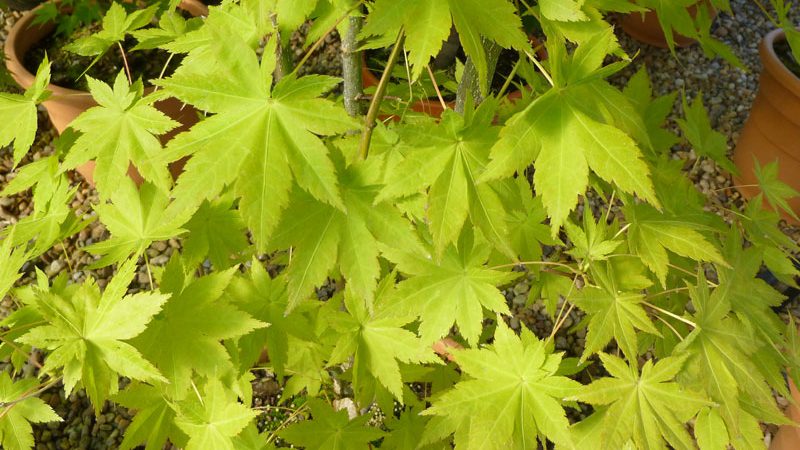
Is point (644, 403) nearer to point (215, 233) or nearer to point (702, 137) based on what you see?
point (702, 137)

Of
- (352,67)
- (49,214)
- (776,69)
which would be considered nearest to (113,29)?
(49,214)

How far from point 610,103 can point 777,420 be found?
61cm

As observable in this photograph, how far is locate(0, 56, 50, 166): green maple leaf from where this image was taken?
38.3 inches

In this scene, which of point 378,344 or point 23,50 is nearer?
point 378,344

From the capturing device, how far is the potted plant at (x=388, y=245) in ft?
2.24

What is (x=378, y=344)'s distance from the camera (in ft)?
3.22

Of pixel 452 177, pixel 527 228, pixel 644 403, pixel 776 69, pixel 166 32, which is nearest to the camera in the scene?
pixel 452 177

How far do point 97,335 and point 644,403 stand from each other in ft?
2.58

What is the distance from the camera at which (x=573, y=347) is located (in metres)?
1.75

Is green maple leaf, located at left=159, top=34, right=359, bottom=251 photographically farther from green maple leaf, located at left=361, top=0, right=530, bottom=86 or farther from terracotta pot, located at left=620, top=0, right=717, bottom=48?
terracotta pot, located at left=620, top=0, right=717, bottom=48

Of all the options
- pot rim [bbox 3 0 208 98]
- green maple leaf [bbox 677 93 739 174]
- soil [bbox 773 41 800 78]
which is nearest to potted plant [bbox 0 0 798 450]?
green maple leaf [bbox 677 93 739 174]

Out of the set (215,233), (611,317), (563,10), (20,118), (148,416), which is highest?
(563,10)

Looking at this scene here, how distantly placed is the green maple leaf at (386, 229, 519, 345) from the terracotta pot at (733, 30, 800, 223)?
1428 mm

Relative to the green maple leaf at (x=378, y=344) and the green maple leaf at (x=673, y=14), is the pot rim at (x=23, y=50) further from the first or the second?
the green maple leaf at (x=673, y=14)
